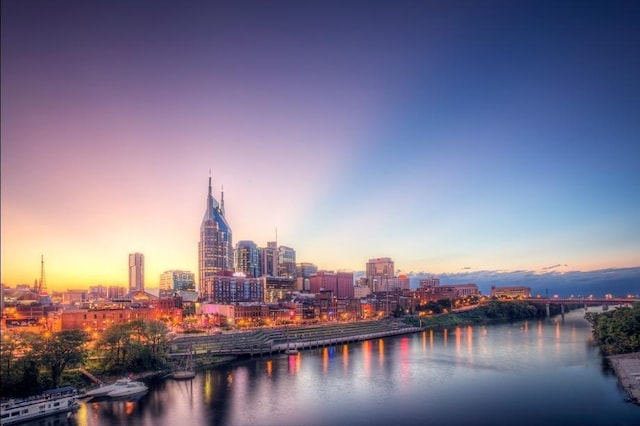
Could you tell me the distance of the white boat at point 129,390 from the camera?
20516mm

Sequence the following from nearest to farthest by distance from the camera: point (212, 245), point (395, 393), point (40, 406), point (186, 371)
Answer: point (40, 406)
point (395, 393)
point (186, 371)
point (212, 245)

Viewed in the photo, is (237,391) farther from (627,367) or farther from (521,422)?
(627,367)

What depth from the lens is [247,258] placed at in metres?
121

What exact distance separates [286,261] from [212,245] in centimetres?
3025

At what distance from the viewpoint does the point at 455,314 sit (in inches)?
2505

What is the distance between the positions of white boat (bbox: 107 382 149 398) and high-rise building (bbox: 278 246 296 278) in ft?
356

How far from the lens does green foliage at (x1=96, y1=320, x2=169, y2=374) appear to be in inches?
951

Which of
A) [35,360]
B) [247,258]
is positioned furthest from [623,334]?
[247,258]

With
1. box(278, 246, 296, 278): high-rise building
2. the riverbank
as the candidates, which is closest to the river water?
the riverbank

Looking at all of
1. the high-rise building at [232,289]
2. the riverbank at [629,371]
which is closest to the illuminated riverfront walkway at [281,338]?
the riverbank at [629,371]

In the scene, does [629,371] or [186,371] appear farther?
[186,371]

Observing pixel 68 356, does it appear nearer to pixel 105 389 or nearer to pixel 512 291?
pixel 105 389

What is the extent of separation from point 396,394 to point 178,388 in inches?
423

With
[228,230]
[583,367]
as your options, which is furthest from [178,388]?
[228,230]
